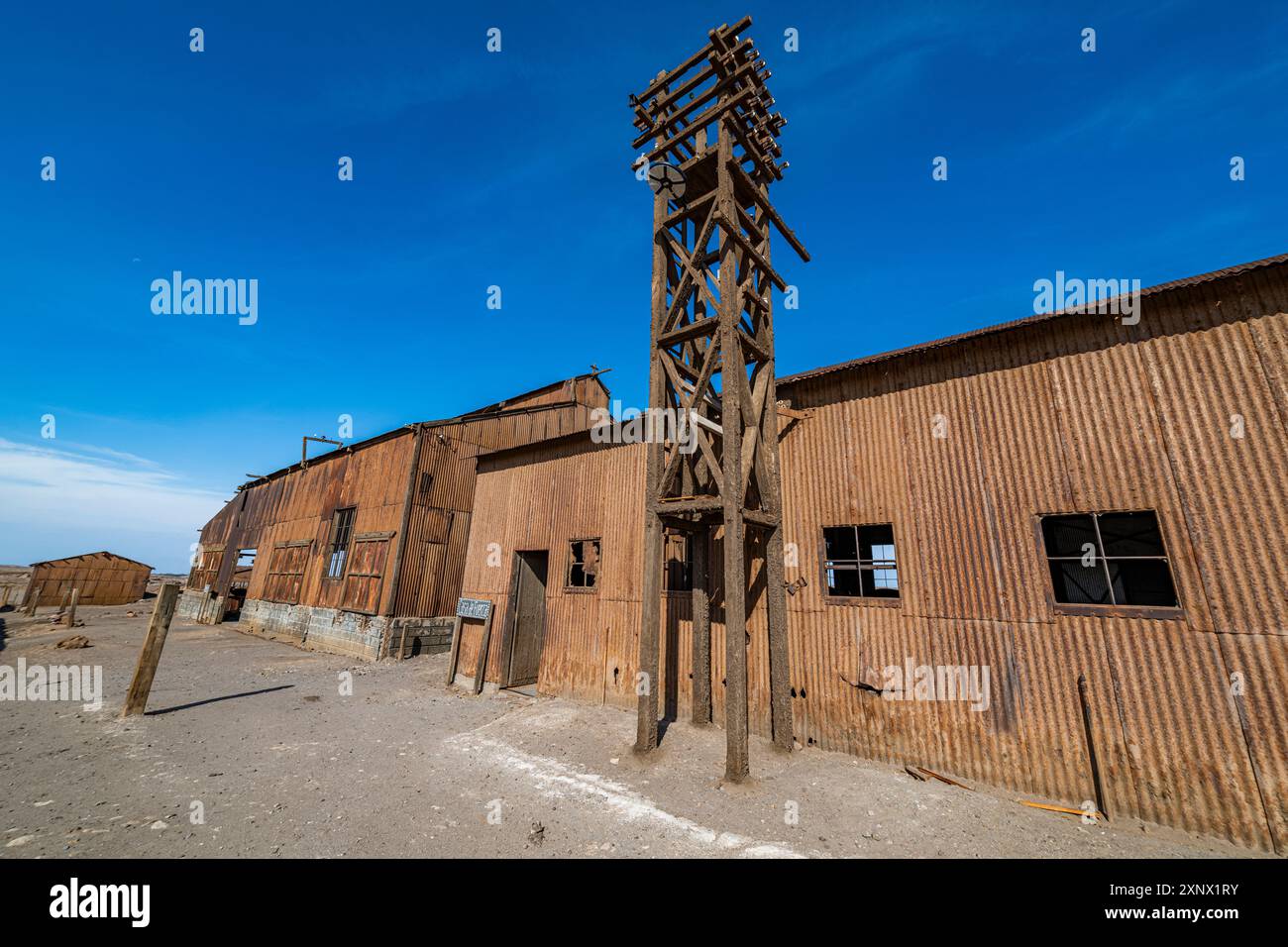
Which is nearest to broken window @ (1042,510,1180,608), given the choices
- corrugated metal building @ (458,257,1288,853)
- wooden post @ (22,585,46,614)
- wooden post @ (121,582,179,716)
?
corrugated metal building @ (458,257,1288,853)

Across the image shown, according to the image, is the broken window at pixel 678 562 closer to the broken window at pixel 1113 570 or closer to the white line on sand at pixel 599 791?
the white line on sand at pixel 599 791

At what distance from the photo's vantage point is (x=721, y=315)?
7961mm

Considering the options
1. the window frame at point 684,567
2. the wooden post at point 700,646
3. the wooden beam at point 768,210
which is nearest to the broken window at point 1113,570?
the wooden post at point 700,646

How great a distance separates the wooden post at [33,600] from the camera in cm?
3236

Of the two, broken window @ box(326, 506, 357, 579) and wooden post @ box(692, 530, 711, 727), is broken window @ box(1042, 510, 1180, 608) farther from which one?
broken window @ box(326, 506, 357, 579)

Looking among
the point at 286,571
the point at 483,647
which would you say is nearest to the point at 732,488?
the point at 483,647

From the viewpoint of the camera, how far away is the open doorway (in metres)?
12.6

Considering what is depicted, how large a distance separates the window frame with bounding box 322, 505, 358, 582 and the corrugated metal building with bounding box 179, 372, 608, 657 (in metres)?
0.05

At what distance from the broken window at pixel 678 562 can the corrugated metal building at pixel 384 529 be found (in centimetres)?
1204

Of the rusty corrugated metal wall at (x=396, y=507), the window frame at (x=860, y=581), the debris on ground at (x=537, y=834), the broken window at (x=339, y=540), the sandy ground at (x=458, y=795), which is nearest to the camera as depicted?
the sandy ground at (x=458, y=795)

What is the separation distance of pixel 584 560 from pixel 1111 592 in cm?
934
